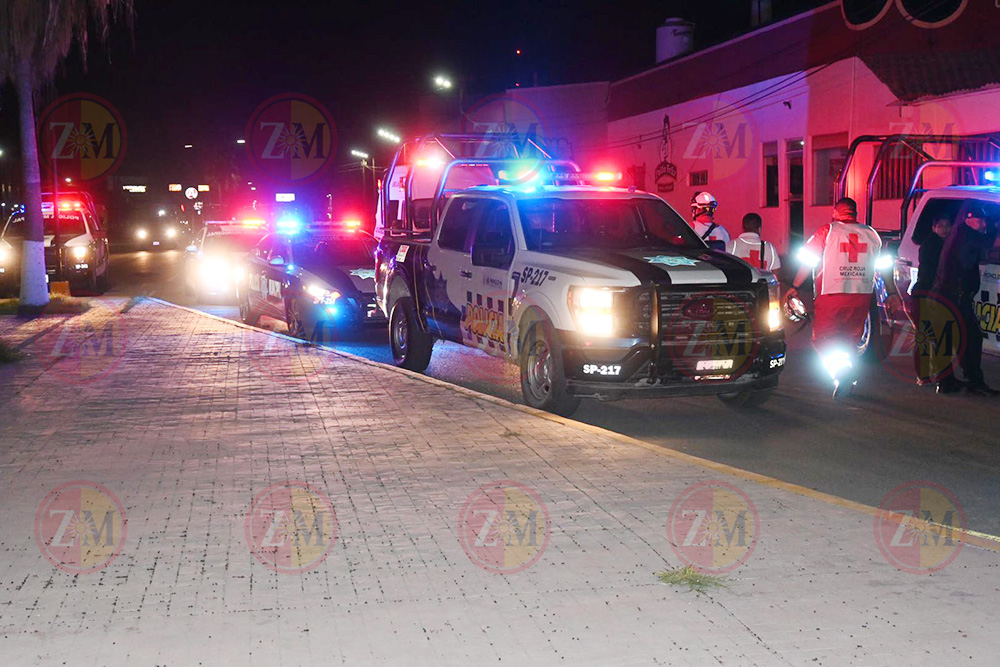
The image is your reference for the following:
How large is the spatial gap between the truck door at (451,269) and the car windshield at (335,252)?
4.29 metres

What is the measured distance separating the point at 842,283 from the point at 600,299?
271cm

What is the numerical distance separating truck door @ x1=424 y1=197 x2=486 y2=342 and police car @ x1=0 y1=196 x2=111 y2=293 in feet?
46.7

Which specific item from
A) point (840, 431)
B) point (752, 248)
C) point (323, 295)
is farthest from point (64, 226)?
point (840, 431)

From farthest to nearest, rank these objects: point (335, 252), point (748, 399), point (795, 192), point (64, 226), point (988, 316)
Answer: point (795, 192)
point (64, 226)
point (335, 252)
point (988, 316)
point (748, 399)

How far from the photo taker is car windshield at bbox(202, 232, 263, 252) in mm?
22016

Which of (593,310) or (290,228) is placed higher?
(290,228)

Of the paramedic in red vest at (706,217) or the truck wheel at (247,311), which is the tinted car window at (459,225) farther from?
the truck wheel at (247,311)

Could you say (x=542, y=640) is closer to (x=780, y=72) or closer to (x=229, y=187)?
(x=780, y=72)

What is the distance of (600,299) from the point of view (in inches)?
360

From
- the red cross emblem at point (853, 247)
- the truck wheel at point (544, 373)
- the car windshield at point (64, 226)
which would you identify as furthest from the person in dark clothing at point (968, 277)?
the car windshield at point (64, 226)

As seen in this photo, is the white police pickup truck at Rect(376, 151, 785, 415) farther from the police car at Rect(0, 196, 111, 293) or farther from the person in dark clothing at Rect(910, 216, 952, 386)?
the police car at Rect(0, 196, 111, 293)

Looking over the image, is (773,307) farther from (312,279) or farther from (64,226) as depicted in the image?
(64,226)

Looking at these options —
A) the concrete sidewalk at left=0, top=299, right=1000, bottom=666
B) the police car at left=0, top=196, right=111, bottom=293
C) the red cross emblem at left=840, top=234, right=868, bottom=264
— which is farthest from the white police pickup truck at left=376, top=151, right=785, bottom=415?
the police car at left=0, top=196, right=111, bottom=293

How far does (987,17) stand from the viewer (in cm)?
2181
